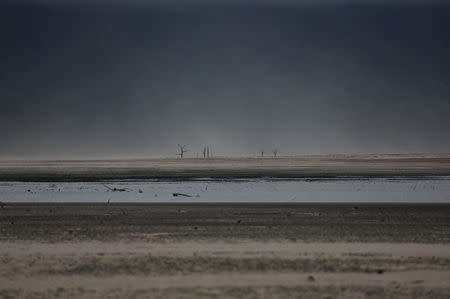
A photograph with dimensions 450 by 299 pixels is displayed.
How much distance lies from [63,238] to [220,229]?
4788 mm

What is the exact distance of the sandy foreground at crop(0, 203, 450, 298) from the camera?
1032cm

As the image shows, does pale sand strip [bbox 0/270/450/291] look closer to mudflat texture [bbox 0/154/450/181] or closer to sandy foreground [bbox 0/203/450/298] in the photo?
sandy foreground [bbox 0/203/450/298]

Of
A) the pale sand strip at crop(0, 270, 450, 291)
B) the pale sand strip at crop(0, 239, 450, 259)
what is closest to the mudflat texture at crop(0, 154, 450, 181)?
the pale sand strip at crop(0, 239, 450, 259)

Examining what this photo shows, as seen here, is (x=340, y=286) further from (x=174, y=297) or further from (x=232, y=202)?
(x=232, y=202)

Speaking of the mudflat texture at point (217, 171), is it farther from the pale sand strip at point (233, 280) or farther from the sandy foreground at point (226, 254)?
the pale sand strip at point (233, 280)

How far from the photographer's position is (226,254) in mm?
13695

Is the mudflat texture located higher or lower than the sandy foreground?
higher

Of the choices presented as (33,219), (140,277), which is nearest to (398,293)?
(140,277)

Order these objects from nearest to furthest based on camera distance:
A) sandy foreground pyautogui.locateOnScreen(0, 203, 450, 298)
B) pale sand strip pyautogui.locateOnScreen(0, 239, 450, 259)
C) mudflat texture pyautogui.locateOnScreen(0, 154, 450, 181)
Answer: sandy foreground pyautogui.locateOnScreen(0, 203, 450, 298) → pale sand strip pyautogui.locateOnScreen(0, 239, 450, 259) → mudflat texture pyautogui.locateOnScreen(0, 154, 450, 181)

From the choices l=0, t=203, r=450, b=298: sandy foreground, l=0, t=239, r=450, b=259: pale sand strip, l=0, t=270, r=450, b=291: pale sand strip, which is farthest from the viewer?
l=0, t=239, r=450, b=259: pale sand strip

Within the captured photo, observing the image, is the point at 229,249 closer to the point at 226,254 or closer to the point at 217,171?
the point at 226,254

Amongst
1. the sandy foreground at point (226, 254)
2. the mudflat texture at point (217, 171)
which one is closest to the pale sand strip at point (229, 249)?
the sandy foreground at point (226, 254)

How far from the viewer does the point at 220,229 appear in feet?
59.6

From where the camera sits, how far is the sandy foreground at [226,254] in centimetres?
1032
